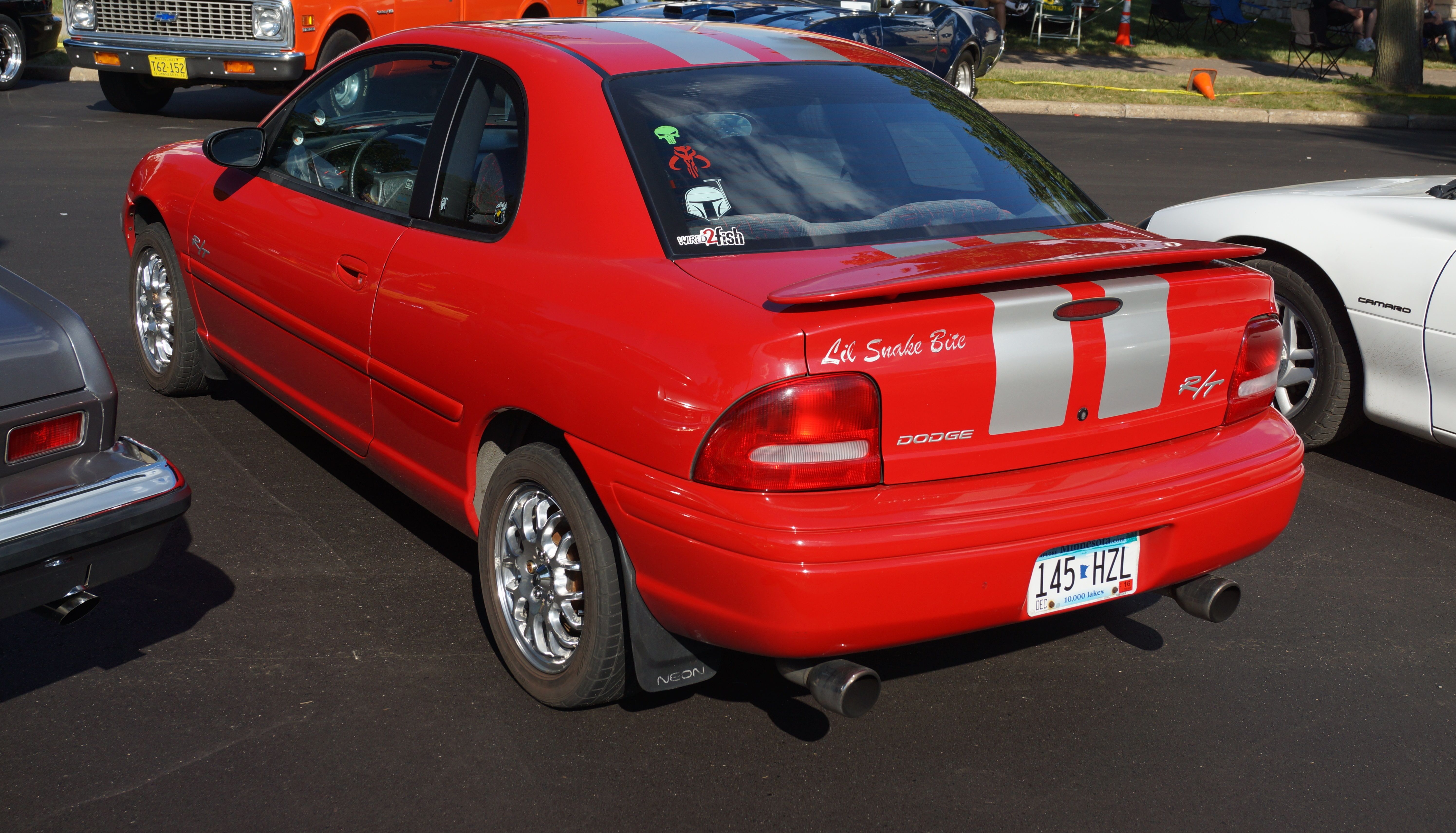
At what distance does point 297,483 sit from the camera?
460cm

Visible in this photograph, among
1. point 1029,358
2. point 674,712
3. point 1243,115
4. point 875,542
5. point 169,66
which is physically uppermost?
point 169,66

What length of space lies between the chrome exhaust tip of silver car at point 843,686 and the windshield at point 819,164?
0.96m

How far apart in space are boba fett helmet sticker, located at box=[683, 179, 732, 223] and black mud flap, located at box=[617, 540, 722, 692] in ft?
2.63

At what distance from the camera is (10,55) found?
47.4 ft

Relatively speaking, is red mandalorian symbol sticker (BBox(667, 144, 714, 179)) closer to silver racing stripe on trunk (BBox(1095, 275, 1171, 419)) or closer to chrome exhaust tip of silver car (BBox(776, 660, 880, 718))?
silver racing stripe on trunk (BBox(1095, 275, 1171, 419))

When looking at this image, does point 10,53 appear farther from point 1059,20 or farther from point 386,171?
point 1059,20

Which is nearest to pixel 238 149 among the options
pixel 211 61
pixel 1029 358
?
pixel 1029 358

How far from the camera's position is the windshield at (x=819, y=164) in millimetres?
3119

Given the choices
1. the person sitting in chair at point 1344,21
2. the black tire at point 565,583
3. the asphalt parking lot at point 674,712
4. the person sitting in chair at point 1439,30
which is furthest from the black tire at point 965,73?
the black tire at point 565,583

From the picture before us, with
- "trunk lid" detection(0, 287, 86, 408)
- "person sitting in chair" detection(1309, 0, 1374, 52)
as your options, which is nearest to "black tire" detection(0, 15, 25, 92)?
Answer: "trunk lid" detection(0, 287, 86, 408)

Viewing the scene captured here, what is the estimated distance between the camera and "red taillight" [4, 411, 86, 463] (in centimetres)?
284

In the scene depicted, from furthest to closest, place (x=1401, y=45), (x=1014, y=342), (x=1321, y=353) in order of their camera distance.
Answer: (x=1401, y=45)
(x=1321, y=353)
(x=1014, y=342)

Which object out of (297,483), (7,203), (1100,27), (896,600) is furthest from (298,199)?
(1100,27)

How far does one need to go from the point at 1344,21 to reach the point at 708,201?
72.5 ft
